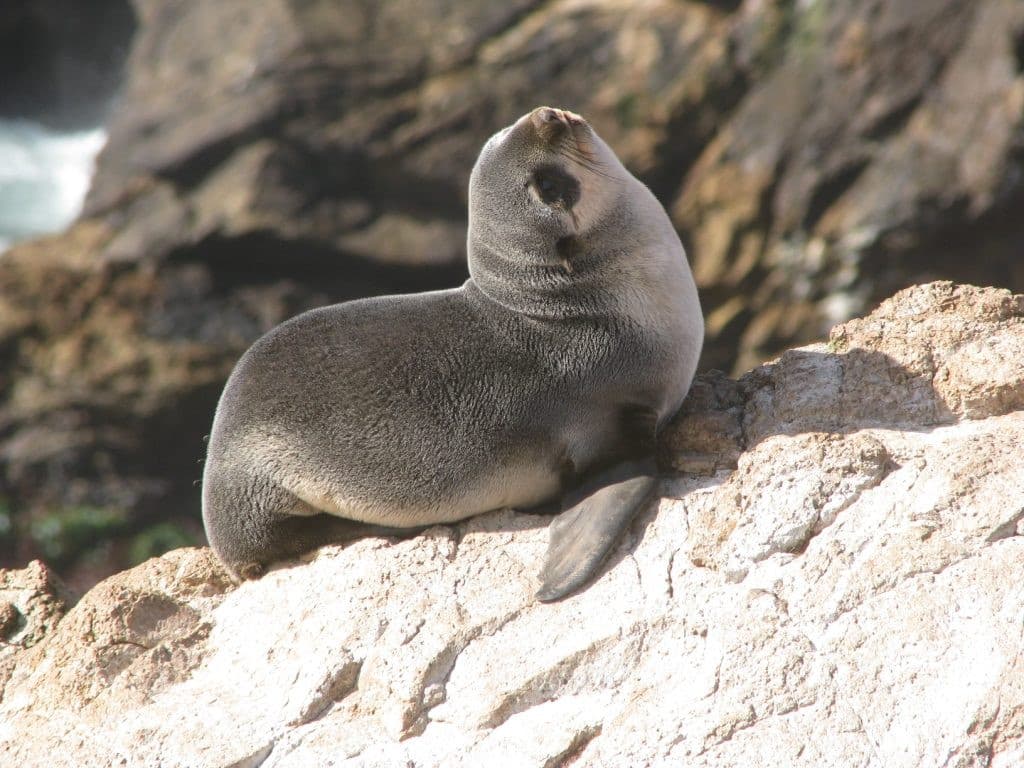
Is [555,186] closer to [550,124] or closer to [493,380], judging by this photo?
[550,124]

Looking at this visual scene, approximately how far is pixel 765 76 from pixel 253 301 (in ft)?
23.4

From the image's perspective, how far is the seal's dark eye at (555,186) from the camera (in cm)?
463

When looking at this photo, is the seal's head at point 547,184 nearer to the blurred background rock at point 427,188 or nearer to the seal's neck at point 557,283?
the seal's neck at point 557,283

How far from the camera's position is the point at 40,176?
2486cm

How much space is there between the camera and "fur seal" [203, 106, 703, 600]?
4535mm

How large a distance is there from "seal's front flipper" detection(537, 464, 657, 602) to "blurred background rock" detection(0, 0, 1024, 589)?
30.1 feet

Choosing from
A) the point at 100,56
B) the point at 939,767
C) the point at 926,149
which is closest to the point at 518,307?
the point at 939,767

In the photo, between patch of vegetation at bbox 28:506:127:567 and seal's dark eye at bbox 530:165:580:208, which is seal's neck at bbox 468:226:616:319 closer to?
seal's dark eye at bbox 530:165:580:208

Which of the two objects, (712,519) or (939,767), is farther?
(712,519)

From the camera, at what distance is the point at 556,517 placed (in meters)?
4.46

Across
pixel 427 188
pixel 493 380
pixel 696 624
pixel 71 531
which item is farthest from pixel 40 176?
pixel 696 624

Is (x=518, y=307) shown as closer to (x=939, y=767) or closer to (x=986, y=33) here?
(x=939, y=767)

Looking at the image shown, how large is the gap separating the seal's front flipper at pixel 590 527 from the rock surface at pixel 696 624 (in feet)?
0.27

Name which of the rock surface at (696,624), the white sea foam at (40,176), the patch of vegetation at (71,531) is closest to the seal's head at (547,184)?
the rock surface at (696,624)
